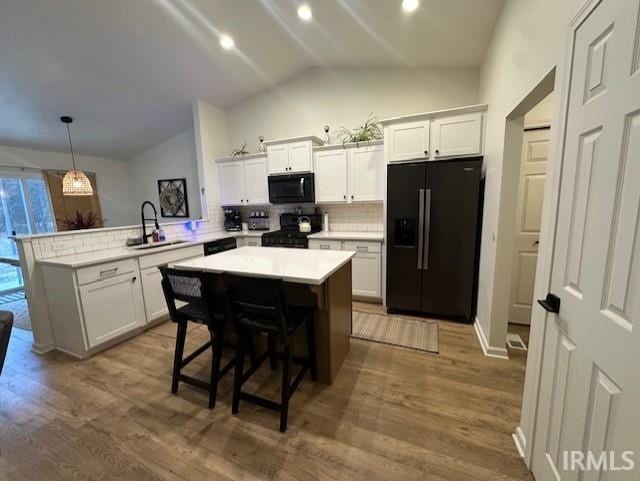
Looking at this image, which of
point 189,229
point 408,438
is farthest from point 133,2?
point 408,438

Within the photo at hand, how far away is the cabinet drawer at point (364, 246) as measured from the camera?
11.2 feet

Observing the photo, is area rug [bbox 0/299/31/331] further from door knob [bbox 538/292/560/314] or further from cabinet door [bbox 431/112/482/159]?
cabinet door [bbox 431/112/482/159]

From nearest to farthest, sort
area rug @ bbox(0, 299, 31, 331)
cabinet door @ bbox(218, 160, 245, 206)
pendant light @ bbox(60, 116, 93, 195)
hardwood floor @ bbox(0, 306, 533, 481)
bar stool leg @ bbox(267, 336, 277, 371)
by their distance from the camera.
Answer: hardwood floor @ bbox(0, 306, 533, 481)
bar stool leg @ bbox(267, 336, 277, 371)
area rug @ bbox(0, 299, 31, 331)
pendant light @ bbox(60, 116, 93, 195)
cabinet door @ bbox(218, 160, 245, 206)

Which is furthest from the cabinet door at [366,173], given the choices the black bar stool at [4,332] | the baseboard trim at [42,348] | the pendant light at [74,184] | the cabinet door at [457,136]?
the baseboard trim at [42,348]

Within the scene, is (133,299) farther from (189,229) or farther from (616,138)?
(616,138)

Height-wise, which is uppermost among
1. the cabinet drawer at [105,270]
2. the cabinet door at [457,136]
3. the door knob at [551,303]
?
the cabinet door at [457,136]

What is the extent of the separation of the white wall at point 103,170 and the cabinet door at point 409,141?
5999 mm

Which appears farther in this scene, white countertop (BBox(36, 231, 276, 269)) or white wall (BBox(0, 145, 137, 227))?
white wall (BBox(0, 145, 137, 227))

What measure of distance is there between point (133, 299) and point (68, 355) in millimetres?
717

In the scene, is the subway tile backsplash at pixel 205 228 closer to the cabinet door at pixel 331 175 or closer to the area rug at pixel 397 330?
the cabinet door at pixel 331 175

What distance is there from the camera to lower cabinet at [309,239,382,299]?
3451 millimetres

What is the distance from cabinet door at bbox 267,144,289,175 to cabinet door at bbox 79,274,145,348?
92.6 inches

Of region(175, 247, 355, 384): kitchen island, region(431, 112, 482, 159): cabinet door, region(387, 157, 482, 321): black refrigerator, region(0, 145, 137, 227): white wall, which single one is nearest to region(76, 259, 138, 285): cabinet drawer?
region(175, 247, 355, 384): kitchen island

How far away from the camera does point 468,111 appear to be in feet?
9.20
